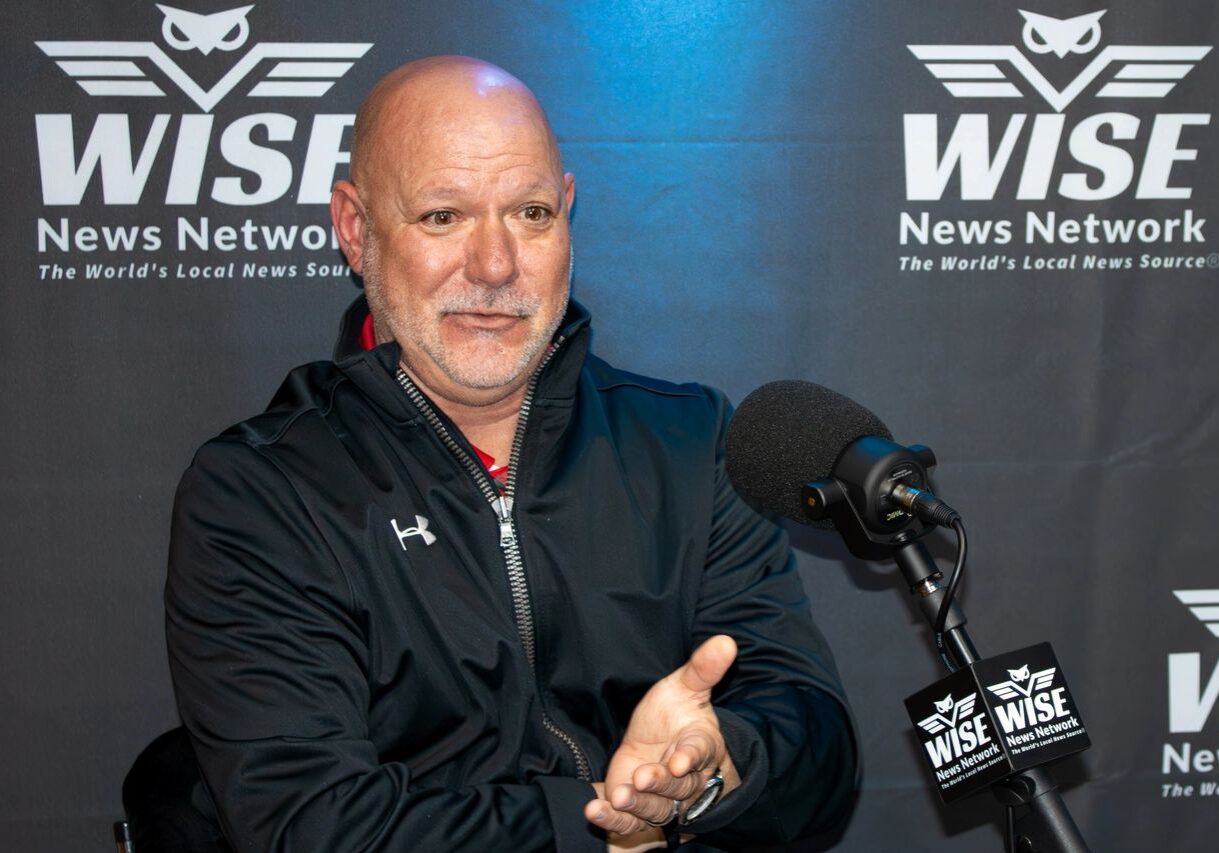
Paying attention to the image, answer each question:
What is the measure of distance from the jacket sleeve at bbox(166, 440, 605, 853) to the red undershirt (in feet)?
0.95

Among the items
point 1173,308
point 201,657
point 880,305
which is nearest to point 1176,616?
point 1173,308

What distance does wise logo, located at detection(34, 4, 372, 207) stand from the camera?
2131 millimetres

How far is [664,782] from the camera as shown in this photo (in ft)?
4.25

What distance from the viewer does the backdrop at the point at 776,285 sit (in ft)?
7.08

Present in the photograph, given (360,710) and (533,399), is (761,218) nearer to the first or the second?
(533,399)

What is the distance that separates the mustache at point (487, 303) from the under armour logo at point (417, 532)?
287mm

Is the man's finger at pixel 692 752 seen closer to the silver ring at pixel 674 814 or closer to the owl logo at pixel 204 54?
the silver ring at pixel 674 814

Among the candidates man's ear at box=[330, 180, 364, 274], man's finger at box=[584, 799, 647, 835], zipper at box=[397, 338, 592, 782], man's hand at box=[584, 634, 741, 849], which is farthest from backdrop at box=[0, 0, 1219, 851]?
man's finger at box=[584, 799, 647, 835]

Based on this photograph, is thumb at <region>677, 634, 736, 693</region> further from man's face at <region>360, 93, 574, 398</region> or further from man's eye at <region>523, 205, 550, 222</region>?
man's eye at <region>523, 205, 550, 222</region>

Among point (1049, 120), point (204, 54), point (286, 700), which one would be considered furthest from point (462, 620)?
point (1049, 120)

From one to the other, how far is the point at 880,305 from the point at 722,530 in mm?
690

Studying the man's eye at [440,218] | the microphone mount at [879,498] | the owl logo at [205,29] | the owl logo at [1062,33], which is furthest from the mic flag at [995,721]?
the owl logo at [205,29]

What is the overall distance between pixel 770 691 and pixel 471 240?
2.40ft

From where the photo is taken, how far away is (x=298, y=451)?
66.8 inches
